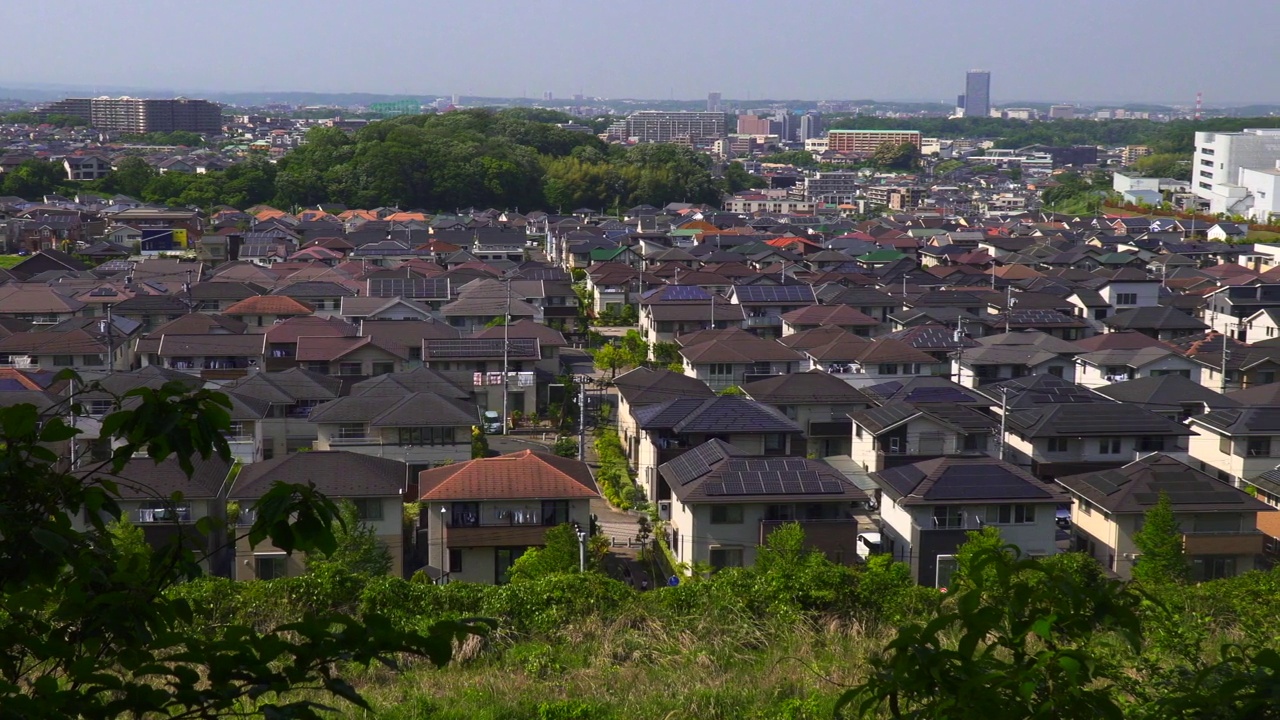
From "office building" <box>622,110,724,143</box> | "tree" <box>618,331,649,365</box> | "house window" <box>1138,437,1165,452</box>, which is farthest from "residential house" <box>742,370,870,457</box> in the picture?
"office building" <box>622,110,724,143</box>

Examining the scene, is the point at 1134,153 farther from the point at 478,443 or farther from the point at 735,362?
the point at 478,443

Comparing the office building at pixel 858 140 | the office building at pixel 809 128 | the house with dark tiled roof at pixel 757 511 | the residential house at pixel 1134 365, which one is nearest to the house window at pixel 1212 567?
the house with dark tiled roof at pixel 757 511

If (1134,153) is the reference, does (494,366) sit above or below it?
below

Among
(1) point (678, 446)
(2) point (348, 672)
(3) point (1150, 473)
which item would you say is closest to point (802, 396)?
(1) point (678, 446)

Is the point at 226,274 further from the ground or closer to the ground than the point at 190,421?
closer to the ground

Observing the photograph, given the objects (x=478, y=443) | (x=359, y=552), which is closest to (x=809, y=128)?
(x=478, y=443)

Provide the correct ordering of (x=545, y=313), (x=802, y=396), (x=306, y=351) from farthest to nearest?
(x=545, y=313)
(x=306, y=351)
(x=802, y=396)

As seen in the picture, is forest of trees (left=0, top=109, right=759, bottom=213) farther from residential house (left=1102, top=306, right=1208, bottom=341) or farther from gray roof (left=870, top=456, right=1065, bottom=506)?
gray roof (left=870, top=456, right=1065, bottom=506)

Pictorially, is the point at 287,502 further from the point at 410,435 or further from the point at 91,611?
the point at 410,435
